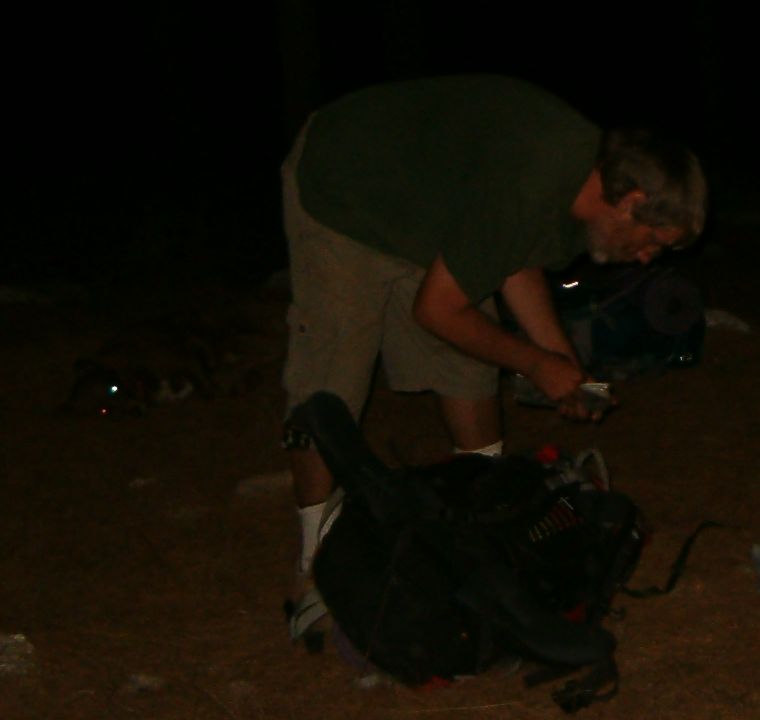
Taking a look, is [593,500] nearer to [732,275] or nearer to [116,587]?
[116,587]

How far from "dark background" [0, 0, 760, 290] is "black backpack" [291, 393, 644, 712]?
5.85 meters

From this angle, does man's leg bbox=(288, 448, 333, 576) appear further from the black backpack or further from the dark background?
the dark background

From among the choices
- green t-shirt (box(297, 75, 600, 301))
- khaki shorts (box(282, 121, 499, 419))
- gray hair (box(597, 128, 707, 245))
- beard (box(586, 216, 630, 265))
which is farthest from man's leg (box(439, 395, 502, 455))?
gray hair (box(597, 128, 707, 245))

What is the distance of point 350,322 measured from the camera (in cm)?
324

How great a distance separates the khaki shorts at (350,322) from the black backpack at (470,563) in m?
0.22

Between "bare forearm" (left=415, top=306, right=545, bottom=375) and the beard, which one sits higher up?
the beard

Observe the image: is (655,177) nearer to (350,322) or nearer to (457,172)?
(457,172)

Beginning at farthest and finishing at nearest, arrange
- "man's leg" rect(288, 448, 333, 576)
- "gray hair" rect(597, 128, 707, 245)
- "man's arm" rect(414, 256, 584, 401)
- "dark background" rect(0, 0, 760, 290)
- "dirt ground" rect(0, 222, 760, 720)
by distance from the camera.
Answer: "dark background" rect(0, 0, 760, 290)
"man's leg" rect(288, 448, 333, 576)
"dirt ground" rect(0, 222, 760, 720)
"man's arm" rect(414, 256, 584, 401)
"gray hair" rect(597, 128, 707, 245)

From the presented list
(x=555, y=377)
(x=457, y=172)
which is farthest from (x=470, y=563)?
(x=457, y=172)

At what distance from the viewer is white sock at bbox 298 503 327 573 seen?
338 cm

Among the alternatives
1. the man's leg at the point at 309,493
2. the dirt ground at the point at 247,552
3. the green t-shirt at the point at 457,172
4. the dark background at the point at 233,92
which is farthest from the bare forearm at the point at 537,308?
the dark background at the point at 233,92

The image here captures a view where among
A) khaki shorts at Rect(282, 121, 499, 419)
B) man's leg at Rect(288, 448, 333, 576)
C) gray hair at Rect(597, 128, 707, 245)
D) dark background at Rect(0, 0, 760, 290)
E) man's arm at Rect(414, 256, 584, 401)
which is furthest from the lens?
dark background at Rect(0, 0, 760, 290)

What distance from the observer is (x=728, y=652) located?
3.09m

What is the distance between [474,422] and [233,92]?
1881 cm
